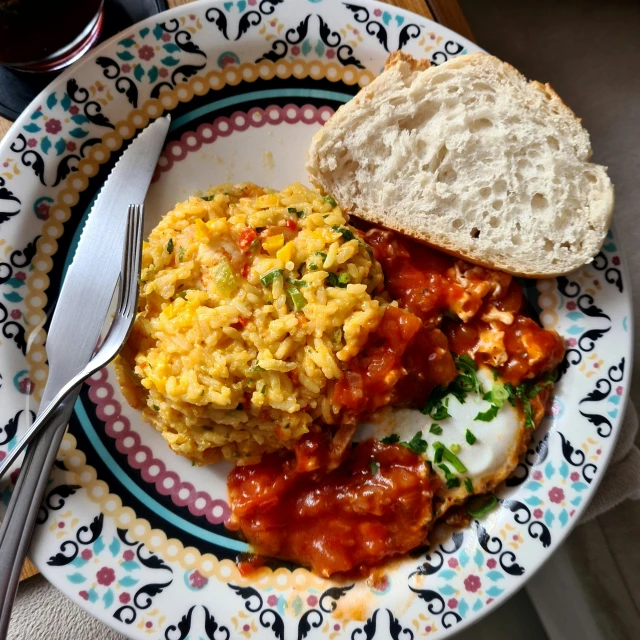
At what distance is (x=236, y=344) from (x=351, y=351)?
47cm

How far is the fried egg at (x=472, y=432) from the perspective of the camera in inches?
101

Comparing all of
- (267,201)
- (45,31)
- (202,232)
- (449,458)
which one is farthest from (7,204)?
(449,458)

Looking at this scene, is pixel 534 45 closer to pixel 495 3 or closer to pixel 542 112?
pixel 495 3

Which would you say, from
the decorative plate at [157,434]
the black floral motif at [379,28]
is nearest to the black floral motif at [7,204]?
the decorative plate at [157,434]

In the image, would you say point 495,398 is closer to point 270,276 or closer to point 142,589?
point 270,276

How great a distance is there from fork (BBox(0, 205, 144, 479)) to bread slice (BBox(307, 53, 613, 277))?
2.90 feet

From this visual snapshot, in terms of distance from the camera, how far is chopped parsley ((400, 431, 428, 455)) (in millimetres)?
2568

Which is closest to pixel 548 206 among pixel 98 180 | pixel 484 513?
pixel 484 513

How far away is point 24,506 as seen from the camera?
2.39 meters

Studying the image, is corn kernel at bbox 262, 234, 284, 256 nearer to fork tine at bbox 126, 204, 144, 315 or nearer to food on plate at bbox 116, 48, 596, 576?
food on plate at bbox 116, 48, 596, 576

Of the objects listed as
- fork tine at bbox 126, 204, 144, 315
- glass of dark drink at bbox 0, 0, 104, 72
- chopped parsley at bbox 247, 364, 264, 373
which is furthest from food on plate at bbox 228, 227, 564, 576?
glass of dark drink at bbox 0, 0, 104, 72

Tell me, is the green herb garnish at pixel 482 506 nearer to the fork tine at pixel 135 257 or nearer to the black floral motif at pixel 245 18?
the fork tine at pixel 135 257

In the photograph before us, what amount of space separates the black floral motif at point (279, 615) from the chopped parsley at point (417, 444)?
2.16 ft

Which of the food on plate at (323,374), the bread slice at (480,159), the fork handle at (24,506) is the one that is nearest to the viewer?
the fork handle at (24,506)
